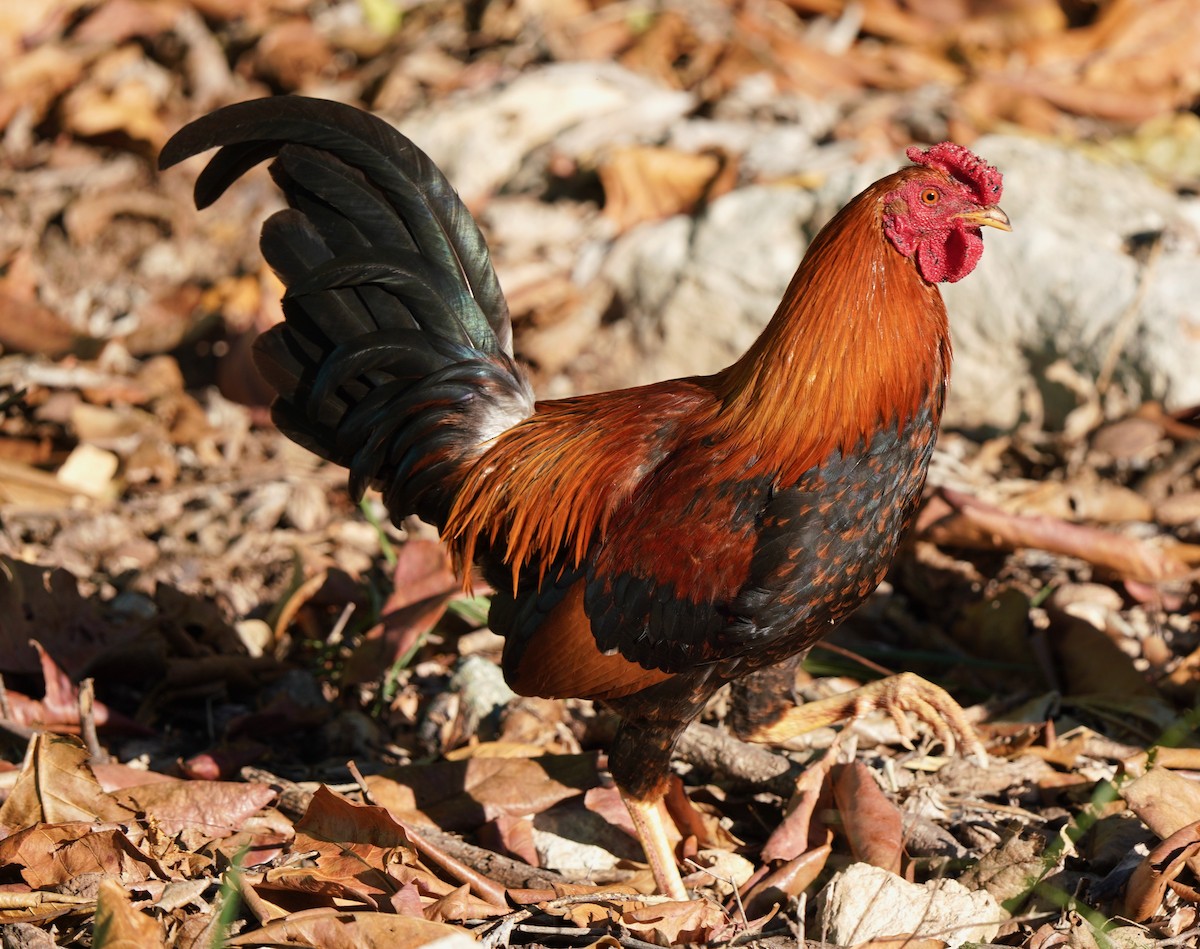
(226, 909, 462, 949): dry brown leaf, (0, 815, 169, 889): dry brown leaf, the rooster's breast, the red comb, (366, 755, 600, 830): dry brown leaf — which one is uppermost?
the red comb

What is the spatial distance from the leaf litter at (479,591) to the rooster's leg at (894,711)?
0.32 feet

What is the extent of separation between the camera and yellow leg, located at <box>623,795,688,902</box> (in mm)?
3465

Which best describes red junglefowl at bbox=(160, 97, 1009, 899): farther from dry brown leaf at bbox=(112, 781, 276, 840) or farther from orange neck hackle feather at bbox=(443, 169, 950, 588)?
dry brown leaf at bbox=(112, 781, 276, 840)

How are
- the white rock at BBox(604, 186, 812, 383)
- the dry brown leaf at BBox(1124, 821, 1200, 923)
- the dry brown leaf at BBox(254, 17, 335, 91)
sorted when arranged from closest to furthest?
the dry brown leaf at BBox(1124, 821, 1200, 923)
the white rock at BBox(604, 186, 812, 383)
the dry brown leaf at BBox(254, 17, 335, 91)

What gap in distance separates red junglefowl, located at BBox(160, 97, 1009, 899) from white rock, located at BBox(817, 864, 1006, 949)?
53cm

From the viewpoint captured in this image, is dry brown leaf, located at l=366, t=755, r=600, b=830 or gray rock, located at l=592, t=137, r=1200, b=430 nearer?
dry brown leaf, located at l=366, t=755, r=600, b=830

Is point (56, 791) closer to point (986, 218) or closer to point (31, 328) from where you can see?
point (986, 218)

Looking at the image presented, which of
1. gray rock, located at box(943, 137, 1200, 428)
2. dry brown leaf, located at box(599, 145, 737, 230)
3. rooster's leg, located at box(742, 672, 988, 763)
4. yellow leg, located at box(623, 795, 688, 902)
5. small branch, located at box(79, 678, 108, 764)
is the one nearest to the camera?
yellow leg, located at box(623, 795, 688, 902)

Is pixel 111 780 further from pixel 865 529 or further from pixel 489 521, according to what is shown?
pixel 865 529

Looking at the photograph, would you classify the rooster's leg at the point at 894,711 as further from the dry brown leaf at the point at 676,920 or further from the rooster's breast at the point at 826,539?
the dry brown leaf at the point at 676,920

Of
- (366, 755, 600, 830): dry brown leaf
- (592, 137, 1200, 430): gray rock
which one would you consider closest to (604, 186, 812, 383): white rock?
(592, 137, 1200, 430): gray rock

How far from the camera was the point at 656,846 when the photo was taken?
11.5 feet

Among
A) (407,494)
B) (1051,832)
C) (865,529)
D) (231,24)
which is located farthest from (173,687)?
(231,24)

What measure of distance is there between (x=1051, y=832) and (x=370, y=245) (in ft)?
8.64
